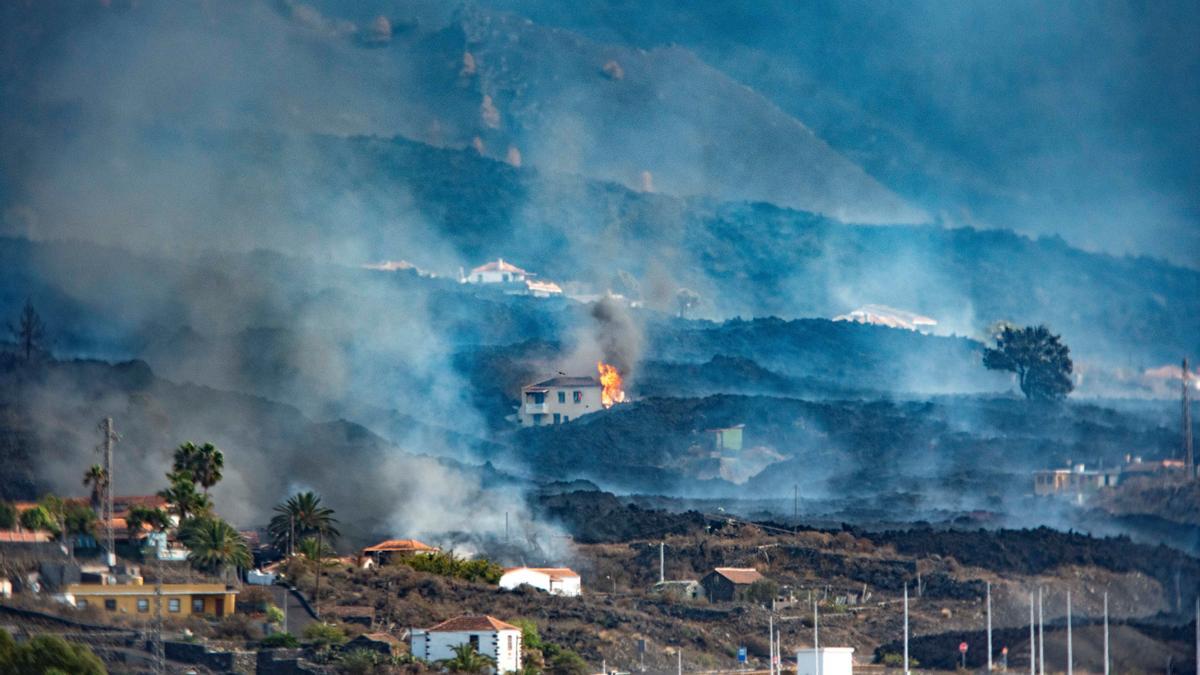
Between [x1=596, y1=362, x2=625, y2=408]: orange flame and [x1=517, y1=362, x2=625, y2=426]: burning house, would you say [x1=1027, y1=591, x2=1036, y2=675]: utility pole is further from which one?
[x1=517, y1=362, x2=625, y2=426]: burning house

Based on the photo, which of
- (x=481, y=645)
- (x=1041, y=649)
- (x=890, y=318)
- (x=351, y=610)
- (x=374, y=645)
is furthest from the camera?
(x=890, y=318)

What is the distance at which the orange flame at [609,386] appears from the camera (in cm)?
14412

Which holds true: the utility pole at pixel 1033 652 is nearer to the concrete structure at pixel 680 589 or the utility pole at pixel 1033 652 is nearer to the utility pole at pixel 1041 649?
the utility pole at pixel 1041 649

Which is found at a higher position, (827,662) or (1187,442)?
(1187,442)

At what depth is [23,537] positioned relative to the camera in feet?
312

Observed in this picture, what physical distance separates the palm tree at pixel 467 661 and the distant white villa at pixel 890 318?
289ft

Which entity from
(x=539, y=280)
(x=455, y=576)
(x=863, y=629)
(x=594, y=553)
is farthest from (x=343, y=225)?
(x=863, y=629)

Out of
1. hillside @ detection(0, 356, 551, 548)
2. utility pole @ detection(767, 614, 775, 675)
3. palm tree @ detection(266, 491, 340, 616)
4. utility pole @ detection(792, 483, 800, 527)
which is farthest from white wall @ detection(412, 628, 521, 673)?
utility pole @ detection(792, 483, 800, 527)

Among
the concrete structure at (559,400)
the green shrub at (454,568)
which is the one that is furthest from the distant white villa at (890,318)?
the green shrub at (454,568)

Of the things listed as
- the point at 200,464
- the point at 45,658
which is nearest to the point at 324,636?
the point at 45,658

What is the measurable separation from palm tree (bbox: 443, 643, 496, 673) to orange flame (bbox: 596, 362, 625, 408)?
62.3m

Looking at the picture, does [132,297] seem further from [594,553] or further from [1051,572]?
[1051,572]

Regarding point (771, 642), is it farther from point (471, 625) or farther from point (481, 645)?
point (481, 645)

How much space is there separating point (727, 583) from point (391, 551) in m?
14.4
